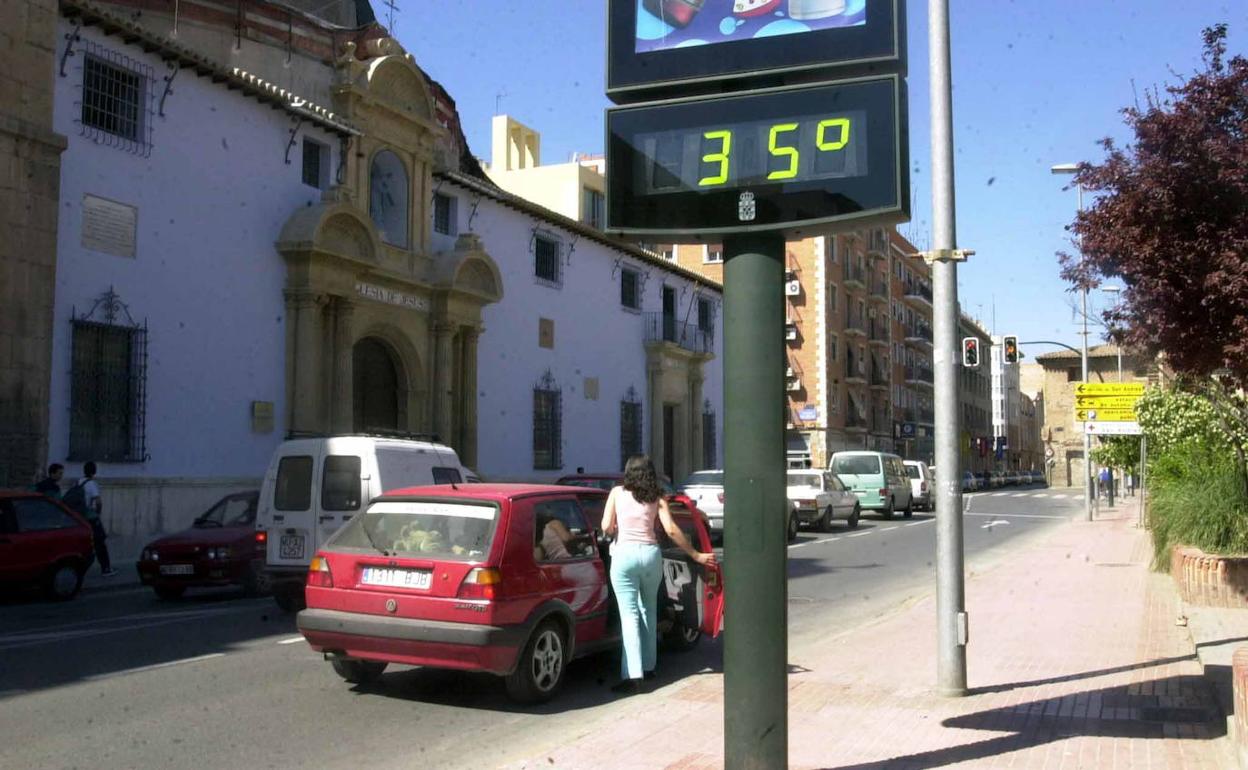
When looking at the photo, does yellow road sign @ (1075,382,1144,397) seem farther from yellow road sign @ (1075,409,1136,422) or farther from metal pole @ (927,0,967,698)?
metal pole @ (927,0,967,698)

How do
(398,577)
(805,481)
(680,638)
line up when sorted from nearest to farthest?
(398,577), (680,638), (805,481)

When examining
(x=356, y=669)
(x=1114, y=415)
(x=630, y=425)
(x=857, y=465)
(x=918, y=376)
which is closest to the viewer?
(x=356, y=669)

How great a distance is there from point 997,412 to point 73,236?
10850cm

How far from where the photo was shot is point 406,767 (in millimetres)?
6328

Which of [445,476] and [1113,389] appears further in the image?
[1113,389]

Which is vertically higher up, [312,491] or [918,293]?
[918,293]

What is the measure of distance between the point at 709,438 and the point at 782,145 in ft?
121

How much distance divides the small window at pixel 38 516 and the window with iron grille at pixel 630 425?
2182 cm

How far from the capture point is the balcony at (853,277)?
213 feet

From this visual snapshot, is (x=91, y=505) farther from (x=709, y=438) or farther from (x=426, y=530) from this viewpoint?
(x=709, y=438)

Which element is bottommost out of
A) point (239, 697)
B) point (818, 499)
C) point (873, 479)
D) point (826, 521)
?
point (239, 697)

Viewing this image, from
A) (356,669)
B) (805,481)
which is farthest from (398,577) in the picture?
(805,481)

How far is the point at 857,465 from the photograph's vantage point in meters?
34.9

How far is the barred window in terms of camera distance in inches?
724
